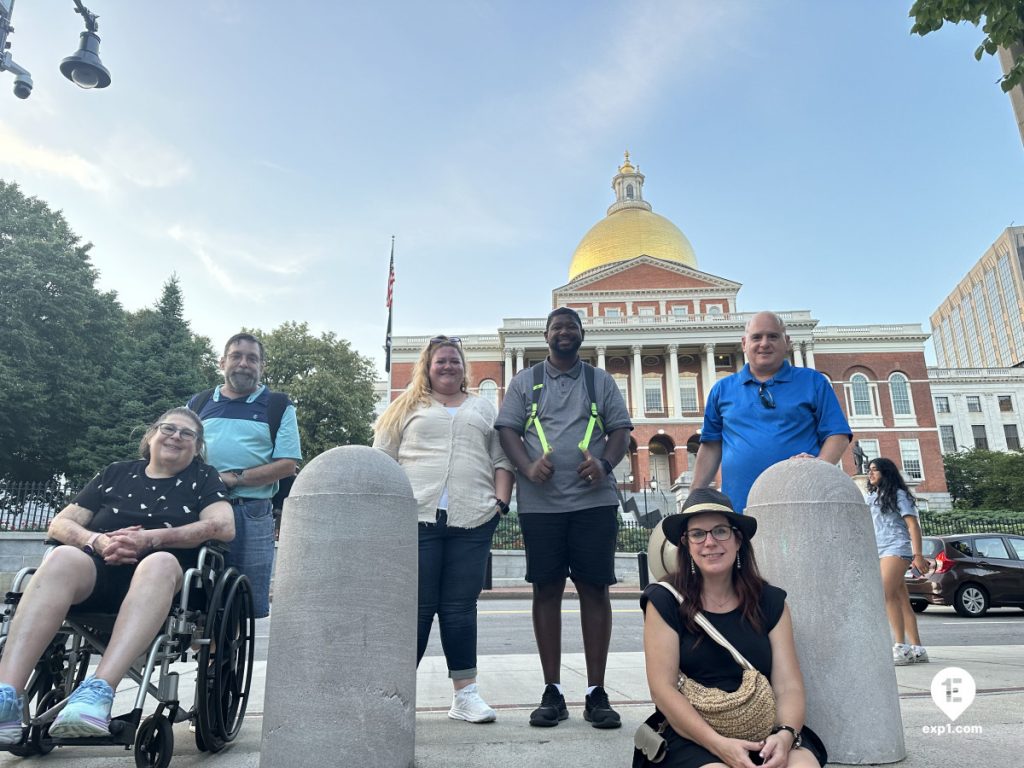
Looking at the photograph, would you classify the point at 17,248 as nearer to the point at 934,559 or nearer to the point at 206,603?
the point at 206,603

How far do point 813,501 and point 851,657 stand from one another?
75 centimetres

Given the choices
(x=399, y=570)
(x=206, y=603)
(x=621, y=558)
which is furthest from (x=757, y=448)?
(x=621, y=558)

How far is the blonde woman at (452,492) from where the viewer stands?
158 inches

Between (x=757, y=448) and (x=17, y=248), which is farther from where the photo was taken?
(x=17, y=248)

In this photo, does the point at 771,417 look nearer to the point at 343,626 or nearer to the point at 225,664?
the point at 343,626

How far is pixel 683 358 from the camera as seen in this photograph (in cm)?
5406

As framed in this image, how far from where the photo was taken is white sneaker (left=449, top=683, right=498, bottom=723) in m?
3.95

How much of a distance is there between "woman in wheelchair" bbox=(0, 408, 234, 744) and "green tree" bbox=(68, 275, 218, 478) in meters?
25.9

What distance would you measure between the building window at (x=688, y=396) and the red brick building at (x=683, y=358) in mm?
80

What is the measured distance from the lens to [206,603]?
347 centimetres

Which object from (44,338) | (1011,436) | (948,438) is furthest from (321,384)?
(1011,436)

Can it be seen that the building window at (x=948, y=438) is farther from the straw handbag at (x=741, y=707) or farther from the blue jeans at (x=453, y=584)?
the straw handbag at (x=741, y=707)

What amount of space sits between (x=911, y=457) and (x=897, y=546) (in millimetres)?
50743

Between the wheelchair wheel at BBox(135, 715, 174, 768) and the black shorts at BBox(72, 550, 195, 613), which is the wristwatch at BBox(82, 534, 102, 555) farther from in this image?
the wheelchair wheel at BBox(135, 715, 174, 768)
